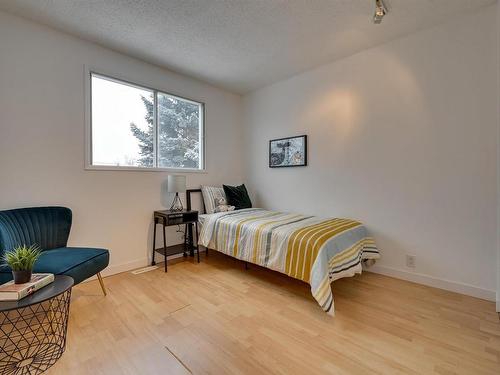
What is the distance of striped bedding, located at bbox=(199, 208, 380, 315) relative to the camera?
2.07 meters

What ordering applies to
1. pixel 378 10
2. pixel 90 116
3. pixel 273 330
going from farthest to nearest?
pixel 90 116
pixel 378 10
pixel 273 330

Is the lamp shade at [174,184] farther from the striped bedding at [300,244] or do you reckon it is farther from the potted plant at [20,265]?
the potted plant at [20,265]

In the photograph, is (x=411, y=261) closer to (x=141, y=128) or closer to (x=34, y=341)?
(x=34, y=341)

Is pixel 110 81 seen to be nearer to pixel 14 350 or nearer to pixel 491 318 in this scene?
pixel 14 350

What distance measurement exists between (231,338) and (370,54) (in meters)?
3.25

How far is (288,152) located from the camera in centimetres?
374

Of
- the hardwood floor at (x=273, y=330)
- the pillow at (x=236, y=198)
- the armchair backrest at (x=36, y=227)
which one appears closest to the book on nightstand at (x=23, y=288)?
the hardwood floor at (x=273, y=330)

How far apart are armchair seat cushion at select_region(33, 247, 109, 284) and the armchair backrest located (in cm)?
13

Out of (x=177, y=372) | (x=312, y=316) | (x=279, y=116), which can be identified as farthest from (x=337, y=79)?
(x=177, y=372)

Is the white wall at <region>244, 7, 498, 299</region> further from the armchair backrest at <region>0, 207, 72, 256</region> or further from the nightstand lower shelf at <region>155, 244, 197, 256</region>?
the armchair backrest at <region>0, 207, 72, 256</region>

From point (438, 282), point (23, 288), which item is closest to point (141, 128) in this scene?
point (23, 288)

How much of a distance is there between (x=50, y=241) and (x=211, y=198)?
1889 mm

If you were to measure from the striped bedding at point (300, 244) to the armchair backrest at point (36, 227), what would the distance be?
5.02ft

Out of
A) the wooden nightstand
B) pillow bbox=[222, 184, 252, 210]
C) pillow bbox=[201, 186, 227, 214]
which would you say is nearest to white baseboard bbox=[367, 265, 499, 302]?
pillow bbox=[222, 184, 252, 210]
